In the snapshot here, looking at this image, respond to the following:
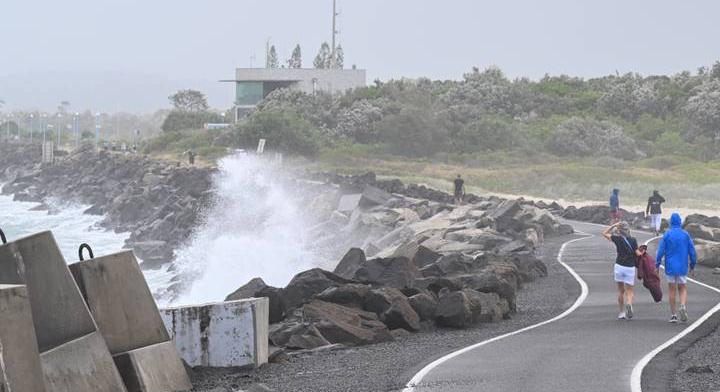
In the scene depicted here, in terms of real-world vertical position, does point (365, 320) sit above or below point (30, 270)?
below

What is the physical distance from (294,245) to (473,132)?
50.5m

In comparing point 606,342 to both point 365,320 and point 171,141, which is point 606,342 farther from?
point 171,141

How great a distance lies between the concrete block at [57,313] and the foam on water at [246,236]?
25.6 m

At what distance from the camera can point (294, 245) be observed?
53.2 meters

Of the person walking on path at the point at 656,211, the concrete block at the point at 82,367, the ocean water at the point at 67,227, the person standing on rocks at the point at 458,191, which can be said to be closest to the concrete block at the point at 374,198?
the person standing on rocks at the point at 458,191

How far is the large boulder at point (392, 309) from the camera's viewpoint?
19266 millimetres

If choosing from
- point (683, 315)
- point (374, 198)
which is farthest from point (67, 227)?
point (683, 315)

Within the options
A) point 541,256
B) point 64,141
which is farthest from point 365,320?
point 64,141

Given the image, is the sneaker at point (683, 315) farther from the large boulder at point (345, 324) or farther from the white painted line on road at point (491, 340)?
the large boulder at point (345, 324)

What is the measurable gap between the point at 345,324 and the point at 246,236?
134ft

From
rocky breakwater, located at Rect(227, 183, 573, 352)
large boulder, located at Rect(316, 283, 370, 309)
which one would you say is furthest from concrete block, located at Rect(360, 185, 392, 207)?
large boulder, located at Rect(316, 283, 370, 309)

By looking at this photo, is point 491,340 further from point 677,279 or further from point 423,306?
point 677,279

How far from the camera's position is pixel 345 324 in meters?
18.3

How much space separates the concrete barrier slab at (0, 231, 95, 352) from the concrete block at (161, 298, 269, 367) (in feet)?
8.83
